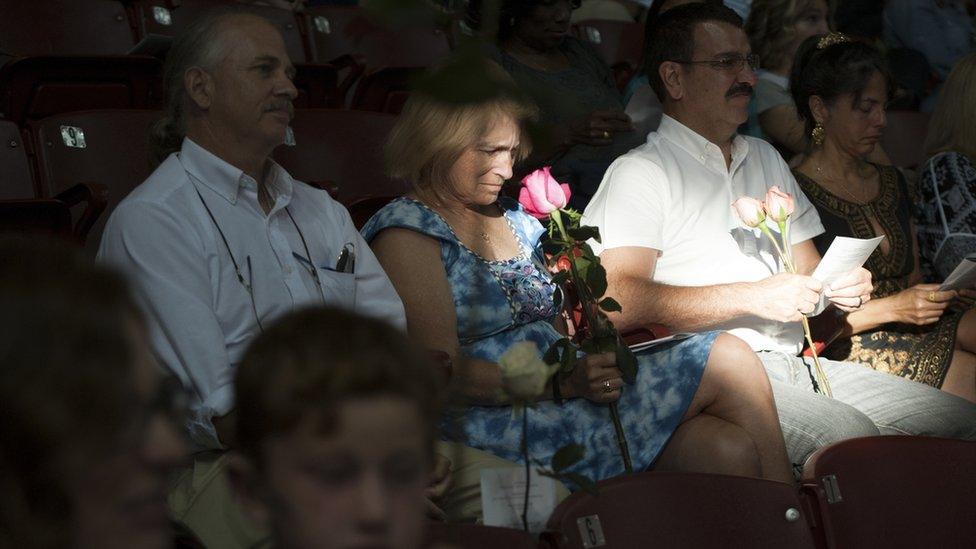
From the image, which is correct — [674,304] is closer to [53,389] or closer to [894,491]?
[894,491]

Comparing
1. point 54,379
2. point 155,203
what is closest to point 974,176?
point 155,203

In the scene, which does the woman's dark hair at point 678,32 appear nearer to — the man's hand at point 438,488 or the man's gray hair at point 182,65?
the man's gray hair at point 182,65

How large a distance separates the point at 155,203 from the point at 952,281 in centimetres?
197

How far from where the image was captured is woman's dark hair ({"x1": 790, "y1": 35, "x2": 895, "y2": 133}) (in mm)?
3283

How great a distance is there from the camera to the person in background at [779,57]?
12.7 feet

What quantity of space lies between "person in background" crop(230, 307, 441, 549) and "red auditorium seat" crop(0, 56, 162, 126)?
252 centimetres

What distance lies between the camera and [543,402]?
2.39 metres

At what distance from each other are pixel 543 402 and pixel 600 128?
1.09m

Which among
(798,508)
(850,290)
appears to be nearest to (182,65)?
(798,508)

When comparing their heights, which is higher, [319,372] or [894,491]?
[319,372]

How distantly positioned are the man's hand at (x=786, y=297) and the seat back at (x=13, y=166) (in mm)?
1687

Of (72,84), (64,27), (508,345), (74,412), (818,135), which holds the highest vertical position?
(74,412)

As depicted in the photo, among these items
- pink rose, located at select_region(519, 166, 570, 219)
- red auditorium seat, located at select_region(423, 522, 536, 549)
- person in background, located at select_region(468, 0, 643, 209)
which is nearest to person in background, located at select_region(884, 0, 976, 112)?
person in background, located at select_region(468, 0, 643, 209)

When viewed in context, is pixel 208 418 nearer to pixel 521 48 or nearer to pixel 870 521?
pixel 870 521
